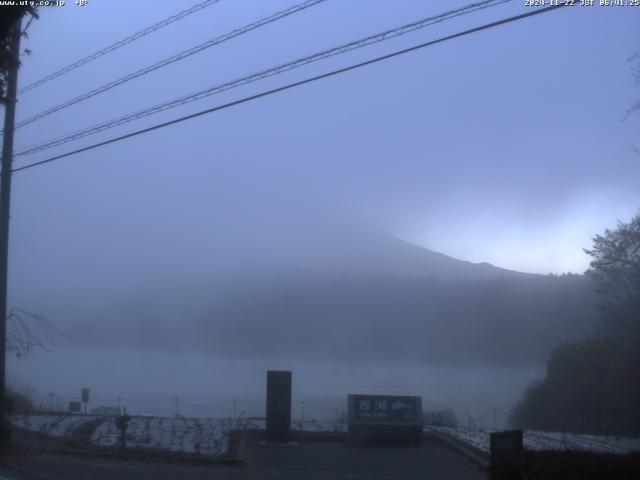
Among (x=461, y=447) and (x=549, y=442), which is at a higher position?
(x=549, y=442)

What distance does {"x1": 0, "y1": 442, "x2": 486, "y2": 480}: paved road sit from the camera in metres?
16.3

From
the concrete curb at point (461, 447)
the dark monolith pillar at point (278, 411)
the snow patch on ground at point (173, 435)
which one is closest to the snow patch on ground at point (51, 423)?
the snow patch on ground at point (173, 435)

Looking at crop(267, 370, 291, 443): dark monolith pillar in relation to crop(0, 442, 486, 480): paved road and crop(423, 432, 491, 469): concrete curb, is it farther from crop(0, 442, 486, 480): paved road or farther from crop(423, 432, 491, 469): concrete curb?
crop(423, 432, 491, 469): concrete curb

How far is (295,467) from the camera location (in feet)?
64.2

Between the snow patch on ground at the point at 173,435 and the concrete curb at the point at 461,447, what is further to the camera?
the snow patch on ground at the point at 173,435

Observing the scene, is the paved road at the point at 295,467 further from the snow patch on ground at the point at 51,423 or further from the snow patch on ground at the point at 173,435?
the snow patch on ground at the point at 51,423

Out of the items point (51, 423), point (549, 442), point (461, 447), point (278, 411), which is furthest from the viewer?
point (51, 423)

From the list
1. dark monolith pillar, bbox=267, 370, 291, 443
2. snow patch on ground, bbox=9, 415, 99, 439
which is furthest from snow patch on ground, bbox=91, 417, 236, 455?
dark monolith pillar, bbox=267, 370, 291, 443

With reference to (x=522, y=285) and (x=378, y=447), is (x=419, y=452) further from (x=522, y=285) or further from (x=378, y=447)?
(x=522, y=285)

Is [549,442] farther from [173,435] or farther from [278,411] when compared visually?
[173,435]

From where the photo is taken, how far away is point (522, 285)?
6047cm

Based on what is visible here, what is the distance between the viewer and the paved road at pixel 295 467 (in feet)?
53.5

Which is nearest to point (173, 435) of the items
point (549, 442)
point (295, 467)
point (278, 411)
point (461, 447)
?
point (278, 411)

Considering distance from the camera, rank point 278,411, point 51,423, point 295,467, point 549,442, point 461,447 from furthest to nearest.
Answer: point 51,423 < point 278,411 < point 549,442 < point 461,447 < point 295,467
